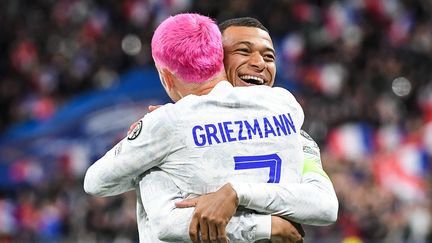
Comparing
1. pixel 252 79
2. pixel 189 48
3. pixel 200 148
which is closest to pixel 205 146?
pixel 200 148

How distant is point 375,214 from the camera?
1029 centimetres

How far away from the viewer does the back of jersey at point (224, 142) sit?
339 centimetres

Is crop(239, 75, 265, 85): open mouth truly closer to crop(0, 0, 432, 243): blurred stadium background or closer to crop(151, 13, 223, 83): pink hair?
crop(151, 13, 223, 83): pink hair

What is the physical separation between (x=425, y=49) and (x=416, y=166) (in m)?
2.59

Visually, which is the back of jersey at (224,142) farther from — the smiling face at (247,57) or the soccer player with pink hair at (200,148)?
the smiling face at (247,57)

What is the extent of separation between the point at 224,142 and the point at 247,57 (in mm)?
415

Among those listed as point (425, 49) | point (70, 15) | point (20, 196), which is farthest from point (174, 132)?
point (70, 15)

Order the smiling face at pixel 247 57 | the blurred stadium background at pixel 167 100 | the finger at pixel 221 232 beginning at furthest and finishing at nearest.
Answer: the blurred stadium background at pixel 167 100
the smiling face at pixel 247 57
the finger at pixel 221 232

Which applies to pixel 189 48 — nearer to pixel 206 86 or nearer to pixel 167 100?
pixel 206 86

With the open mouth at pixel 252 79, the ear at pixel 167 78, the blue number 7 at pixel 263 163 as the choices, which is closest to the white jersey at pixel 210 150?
the blue number 7 at pixel 263 163

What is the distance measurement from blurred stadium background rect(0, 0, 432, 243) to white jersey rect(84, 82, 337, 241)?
653 centimetres

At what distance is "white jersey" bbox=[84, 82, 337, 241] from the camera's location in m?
3.39

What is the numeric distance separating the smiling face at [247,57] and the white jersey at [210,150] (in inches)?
8.6

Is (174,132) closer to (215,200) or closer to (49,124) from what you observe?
(215,200)
